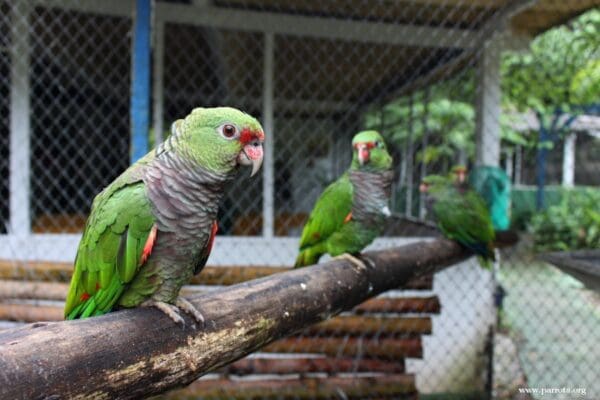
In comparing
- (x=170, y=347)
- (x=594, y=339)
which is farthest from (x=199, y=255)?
(x=594, y=339)

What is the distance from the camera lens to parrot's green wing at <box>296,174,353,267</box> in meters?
2.10

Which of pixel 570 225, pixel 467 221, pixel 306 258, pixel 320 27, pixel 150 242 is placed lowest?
pixel 570 225

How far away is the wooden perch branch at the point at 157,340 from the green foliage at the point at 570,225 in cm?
751

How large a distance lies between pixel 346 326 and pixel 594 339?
3253 mm

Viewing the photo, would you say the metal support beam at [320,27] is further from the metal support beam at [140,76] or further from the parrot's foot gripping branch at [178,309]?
the parrot's foot gripping branch at [178,309]

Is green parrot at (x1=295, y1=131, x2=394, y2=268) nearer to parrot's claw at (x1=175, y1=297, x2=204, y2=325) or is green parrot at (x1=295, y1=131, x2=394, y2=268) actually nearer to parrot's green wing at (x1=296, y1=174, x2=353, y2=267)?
parrot's green wing at (x1=296, y1=174, x2=353, y2=267)

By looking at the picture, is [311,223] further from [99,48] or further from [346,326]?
[99,48]

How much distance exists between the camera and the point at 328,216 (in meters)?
2.14

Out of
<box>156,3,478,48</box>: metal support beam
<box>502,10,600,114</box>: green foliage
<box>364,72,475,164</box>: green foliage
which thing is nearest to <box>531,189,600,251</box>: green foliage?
<box>502,10,600,114</box>: green foliage

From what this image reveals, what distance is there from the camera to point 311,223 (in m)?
2.22

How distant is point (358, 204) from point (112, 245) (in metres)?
1.17

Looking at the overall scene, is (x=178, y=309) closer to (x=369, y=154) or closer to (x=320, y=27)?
(x=369, y=154)

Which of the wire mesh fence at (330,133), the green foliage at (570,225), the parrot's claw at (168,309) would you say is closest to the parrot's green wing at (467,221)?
the wire mesh fence at (330,133)

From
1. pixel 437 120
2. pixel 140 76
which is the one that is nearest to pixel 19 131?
pixel 140 76
